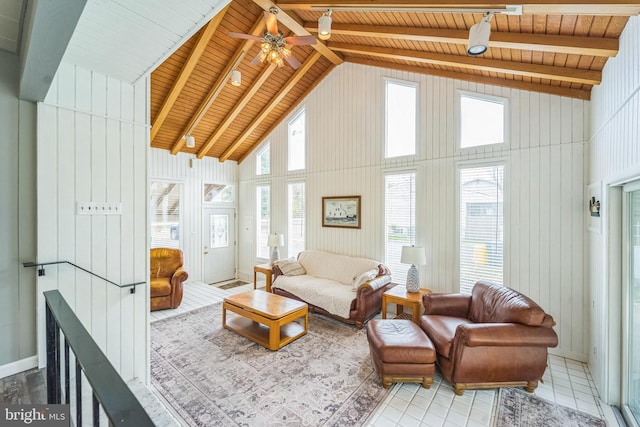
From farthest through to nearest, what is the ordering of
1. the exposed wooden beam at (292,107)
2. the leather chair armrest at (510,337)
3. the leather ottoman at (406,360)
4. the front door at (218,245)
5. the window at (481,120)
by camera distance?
the front door at (218,245)
the exposed wooden beam at (292,107)
the window at (481,120)
the leather ottoman at (406,360)
the leather chair armrest at (510,337)

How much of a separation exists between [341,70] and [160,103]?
331cm

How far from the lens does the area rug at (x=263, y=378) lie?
233 cm

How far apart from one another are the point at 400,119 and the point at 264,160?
349 cm

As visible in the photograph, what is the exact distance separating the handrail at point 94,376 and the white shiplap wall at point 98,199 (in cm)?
86

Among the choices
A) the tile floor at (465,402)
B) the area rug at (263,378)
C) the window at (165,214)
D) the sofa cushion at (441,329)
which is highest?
the window at (165,214)

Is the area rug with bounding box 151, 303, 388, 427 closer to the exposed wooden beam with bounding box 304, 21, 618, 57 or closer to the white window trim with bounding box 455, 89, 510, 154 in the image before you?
the white window trim with bounding box 455, 89, 510, 154

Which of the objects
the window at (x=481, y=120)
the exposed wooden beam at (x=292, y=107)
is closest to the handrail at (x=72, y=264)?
the window at (x=481, y=120)

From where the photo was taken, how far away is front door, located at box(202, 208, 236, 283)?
261 inches

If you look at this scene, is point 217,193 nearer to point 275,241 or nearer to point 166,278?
point 275,241

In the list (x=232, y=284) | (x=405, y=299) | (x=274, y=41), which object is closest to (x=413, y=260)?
(x=405, y=299)

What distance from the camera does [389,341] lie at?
270 cm

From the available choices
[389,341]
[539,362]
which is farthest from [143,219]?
[539,362]

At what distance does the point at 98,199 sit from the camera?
237 cm

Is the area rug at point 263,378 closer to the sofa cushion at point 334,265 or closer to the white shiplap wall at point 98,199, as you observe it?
the white shiplap wall at point 98,199
